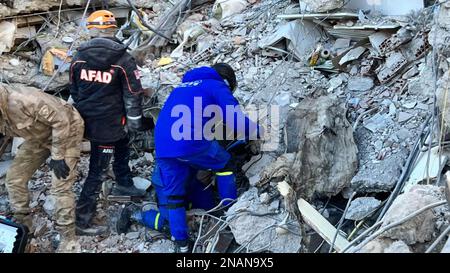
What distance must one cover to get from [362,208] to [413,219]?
42.7 inches

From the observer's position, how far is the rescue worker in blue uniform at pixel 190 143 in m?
5.35

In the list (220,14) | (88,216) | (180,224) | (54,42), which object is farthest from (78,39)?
(180,224)

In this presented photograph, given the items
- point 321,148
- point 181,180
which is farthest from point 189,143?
point 321,148

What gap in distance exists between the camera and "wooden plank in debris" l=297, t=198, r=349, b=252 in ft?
14.9

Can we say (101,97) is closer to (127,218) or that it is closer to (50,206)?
(127,218)

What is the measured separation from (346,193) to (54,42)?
13.9ft

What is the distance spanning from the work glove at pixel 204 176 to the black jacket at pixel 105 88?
748 millimetres

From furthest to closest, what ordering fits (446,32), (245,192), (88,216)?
(88,216), (245,192), (446,32)

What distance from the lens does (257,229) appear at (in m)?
5.23

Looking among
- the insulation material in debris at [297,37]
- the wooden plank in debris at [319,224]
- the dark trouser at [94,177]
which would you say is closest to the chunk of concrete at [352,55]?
the insulation material in debris at [297,37]

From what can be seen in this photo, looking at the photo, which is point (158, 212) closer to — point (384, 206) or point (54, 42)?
point (384, 206)

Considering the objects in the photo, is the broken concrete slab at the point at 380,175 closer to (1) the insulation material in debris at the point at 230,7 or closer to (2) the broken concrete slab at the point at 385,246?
(2) the broken concrete slab at the point at 385,246

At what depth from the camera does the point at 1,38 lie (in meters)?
7.50
